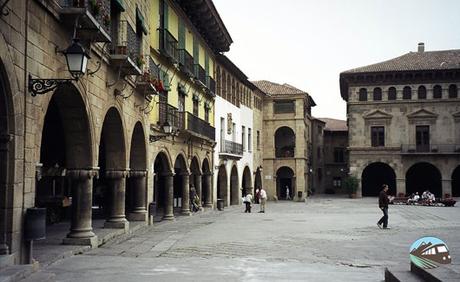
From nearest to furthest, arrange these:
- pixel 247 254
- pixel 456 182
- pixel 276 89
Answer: pixel 247 254 < pixel 276 89 < pixel 456 182

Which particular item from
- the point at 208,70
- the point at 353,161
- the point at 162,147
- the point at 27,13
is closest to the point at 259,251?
the point at 27,13

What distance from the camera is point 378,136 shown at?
1852 inches

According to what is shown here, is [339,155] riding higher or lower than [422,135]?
lower

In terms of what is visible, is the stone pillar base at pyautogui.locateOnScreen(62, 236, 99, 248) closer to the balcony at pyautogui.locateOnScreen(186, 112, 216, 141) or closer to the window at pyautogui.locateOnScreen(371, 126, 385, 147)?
the balcony at pyautogui.locateOnScreen(186, 112, 216, 141)

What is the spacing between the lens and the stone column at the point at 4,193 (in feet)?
25.5

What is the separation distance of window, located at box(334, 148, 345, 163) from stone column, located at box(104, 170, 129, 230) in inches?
2050

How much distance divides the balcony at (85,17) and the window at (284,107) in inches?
1434

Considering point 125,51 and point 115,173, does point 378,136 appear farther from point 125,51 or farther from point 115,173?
point 125,51

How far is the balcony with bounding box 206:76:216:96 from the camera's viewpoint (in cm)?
2821

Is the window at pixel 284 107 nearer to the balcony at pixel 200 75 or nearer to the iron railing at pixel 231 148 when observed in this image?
the iron railing at pixel 231 148

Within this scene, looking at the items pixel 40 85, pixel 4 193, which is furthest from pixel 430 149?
pixel 4 193

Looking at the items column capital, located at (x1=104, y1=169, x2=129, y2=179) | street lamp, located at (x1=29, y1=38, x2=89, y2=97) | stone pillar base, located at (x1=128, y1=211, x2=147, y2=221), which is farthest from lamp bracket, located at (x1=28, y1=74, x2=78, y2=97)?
stone pillar base, located at (x1=128, y1=211, x2=147, y2=221)

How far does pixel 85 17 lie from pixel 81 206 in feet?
14.6

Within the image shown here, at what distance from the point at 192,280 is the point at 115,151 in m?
7.16
